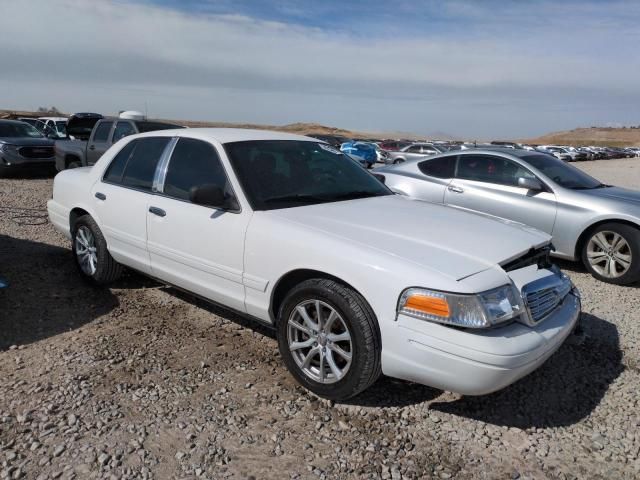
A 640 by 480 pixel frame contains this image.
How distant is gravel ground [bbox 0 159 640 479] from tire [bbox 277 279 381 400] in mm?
170

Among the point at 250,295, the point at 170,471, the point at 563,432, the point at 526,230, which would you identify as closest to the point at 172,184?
the point at 250,295

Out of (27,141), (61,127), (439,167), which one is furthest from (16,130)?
(439,167)

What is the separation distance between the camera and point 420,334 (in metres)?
2.73

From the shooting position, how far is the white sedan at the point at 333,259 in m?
2.73

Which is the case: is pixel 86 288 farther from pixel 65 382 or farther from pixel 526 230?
pixel 526 230

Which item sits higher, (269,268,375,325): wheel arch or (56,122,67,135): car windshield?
(269,268,375,325): wheel arch

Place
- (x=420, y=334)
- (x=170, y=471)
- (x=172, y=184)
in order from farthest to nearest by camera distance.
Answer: (x=172, y=184) < (x=420, y=334) < (x=170, y=471)

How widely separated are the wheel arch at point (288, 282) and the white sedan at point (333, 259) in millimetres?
12

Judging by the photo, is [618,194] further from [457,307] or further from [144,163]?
[144,163]

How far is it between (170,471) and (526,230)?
276cm

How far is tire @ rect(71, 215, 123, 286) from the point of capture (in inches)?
187

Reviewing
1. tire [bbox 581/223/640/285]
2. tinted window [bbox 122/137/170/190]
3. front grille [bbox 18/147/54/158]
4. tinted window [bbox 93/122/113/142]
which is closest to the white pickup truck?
tinted window [bbox 93/122/113/142]

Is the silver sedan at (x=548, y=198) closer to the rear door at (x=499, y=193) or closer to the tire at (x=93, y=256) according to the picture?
the rear door at (x=499, y=193)

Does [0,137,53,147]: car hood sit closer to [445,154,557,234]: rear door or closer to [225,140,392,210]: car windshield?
[445,154,557,234]: rear door
